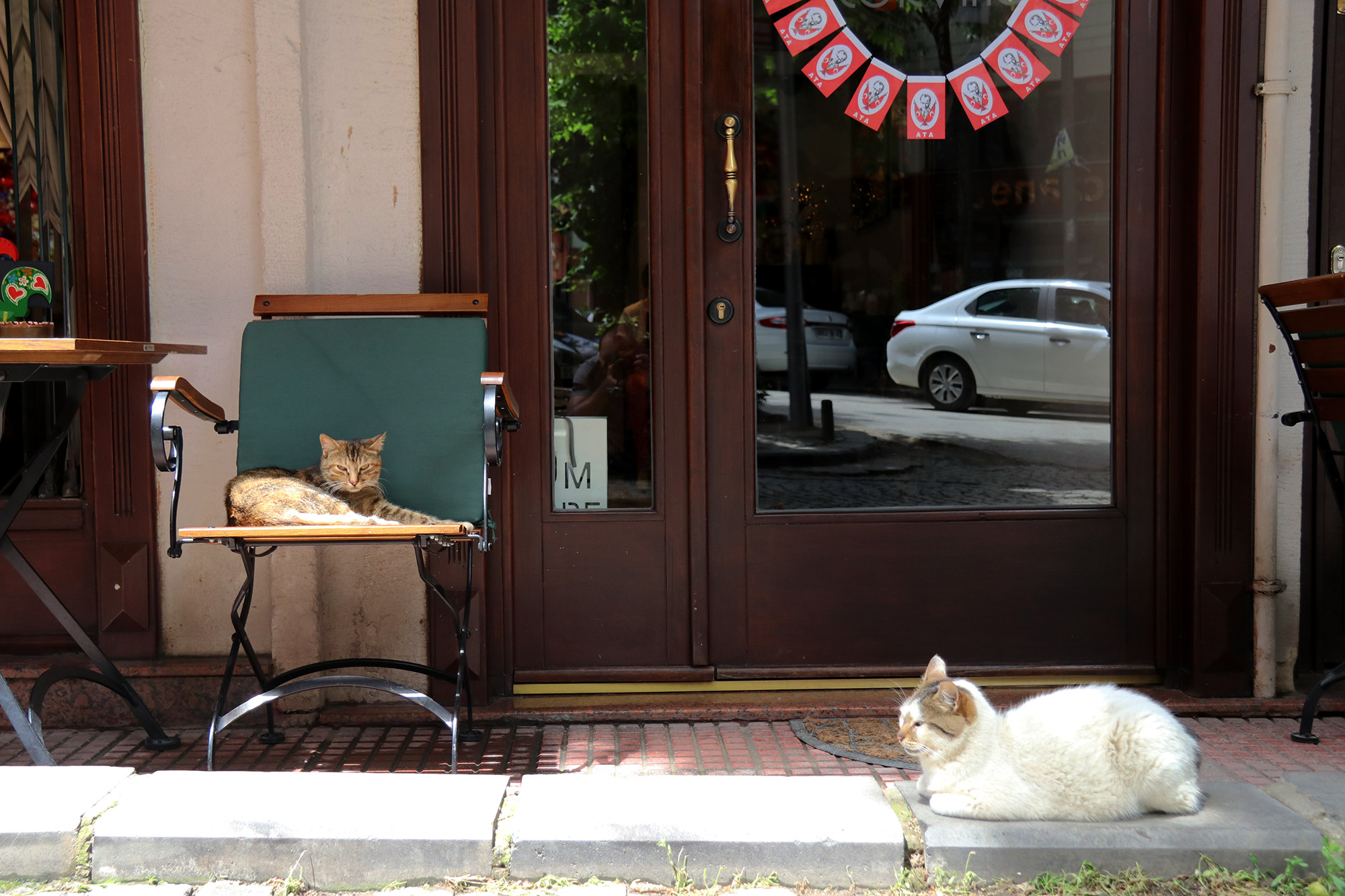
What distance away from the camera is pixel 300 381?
10.3 feet

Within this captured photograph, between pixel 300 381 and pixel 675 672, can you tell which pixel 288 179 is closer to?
pixel 300 381

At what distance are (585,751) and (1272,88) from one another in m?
2.77

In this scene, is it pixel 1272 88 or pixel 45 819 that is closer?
pixel 45 819

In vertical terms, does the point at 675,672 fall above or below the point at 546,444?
below

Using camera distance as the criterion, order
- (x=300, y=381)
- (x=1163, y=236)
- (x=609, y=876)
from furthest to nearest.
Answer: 1. (x=1163, y=236)
2. (x=300, y=381)
3. (x=609, y=876)

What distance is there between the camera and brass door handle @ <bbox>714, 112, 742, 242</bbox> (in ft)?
11.0

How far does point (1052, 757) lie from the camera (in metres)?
2.27

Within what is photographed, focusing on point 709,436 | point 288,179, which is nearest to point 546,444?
point 709,436

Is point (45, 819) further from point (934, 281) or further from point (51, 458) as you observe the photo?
point (934, 281)

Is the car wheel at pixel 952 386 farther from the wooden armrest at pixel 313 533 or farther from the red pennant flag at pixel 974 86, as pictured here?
the wooden armrest at pixel 313 533

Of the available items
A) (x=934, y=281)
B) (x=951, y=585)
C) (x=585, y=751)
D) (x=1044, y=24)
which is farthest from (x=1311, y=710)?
(x=1044, y=24)

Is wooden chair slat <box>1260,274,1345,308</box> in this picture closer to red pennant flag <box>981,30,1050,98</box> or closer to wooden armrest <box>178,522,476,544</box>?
red pennant flag <box>981,30,1050,98</box>

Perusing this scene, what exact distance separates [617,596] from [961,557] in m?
1.09

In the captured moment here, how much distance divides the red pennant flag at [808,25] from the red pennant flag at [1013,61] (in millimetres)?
491
